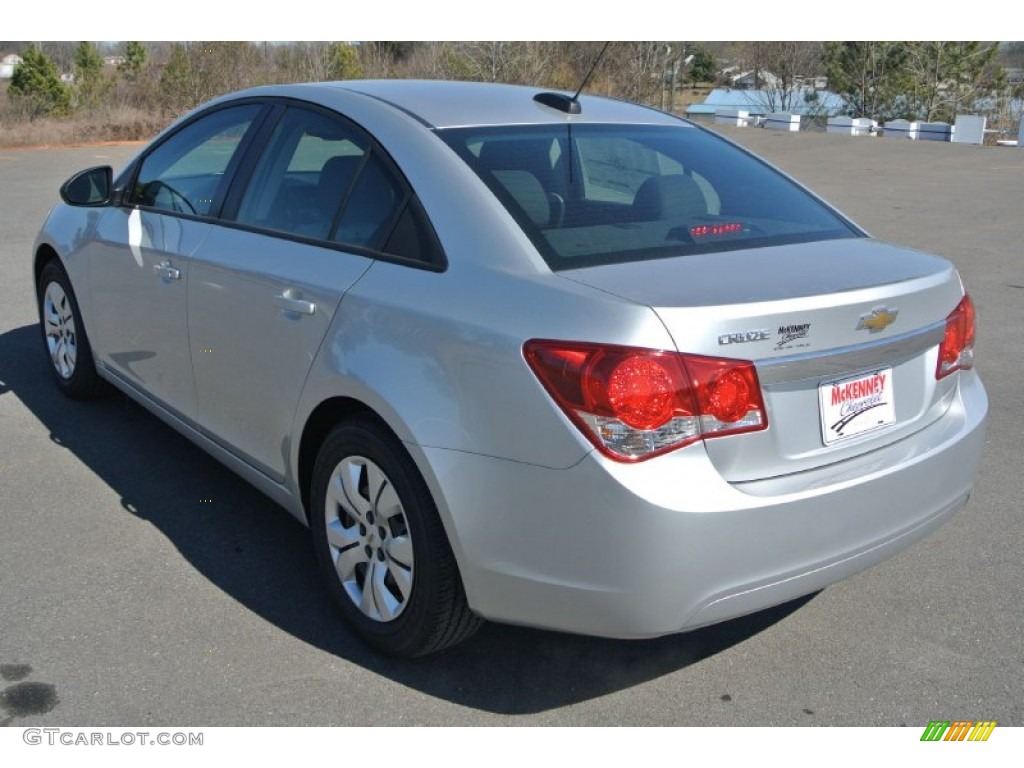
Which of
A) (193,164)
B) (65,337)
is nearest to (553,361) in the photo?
(193,164)

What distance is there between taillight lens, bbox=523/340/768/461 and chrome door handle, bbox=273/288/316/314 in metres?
1.04

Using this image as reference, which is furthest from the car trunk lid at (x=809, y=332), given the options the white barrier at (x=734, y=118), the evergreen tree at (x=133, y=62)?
the evergreen tree at (x=133, y=62)

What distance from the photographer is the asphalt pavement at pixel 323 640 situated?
301 cm

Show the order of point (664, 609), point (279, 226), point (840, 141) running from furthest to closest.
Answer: point (840, 141) → point (279, 226) → point (664, 609)

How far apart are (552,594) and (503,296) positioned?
0.78m

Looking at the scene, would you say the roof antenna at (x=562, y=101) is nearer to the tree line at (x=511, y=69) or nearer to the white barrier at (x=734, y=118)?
the tree line at (x=511, y=69)

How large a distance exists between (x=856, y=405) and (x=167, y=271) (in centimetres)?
266

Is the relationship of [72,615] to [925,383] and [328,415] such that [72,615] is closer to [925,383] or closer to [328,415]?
[328,415]

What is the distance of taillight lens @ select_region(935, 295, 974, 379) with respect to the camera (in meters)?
3.12

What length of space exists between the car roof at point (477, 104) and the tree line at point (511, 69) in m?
19.6

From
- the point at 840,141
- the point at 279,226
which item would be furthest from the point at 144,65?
the point at 279,226

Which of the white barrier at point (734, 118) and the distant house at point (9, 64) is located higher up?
the distant house at point (9, 64)

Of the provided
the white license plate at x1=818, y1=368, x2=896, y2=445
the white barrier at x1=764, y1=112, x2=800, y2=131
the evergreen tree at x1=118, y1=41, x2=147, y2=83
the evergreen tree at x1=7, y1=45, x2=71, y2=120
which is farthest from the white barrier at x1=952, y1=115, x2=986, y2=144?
the white license plate at x1=818, y1=368, x2=896, y2=445

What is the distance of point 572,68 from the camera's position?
27.5m
